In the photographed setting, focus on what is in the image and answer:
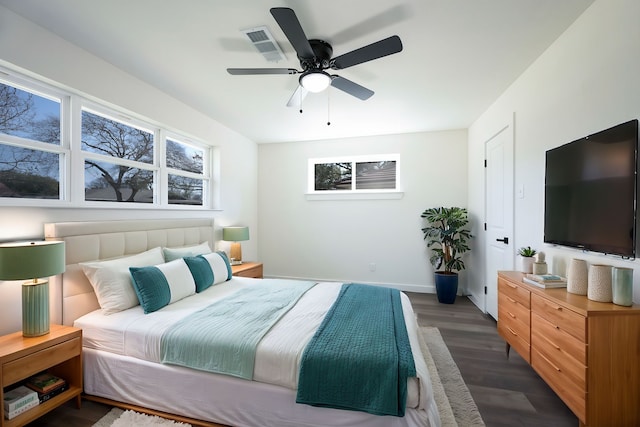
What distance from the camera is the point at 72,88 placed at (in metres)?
2.20

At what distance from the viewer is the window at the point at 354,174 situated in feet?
15.4

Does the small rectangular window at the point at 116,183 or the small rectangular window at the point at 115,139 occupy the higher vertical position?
the small rectangular window at the point at 115,139

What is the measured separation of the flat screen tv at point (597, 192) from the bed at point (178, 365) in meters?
1.24

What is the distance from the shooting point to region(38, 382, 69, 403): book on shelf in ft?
5.55

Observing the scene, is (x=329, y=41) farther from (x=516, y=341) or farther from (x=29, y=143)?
(x=516, y=341)

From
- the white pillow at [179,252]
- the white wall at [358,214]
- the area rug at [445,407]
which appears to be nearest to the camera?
the area rug at [445,407]

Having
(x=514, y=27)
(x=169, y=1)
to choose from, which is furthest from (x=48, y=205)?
(x=514, y=27)

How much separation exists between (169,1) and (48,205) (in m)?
1.72

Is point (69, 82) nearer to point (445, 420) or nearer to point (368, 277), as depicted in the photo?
point (445, 420)

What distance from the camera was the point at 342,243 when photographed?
4.80 m

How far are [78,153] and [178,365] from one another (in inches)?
77.3

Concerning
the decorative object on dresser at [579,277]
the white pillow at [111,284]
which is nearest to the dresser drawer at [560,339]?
the decorative object on dresser at [579,277]

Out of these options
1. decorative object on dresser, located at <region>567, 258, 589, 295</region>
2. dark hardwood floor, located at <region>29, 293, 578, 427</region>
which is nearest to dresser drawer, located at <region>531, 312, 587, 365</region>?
decorative object on dresser, located at <region>567, 258, 589, 295</region>

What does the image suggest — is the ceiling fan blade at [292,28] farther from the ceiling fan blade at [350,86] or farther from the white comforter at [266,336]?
the white comforter at [266,336]
